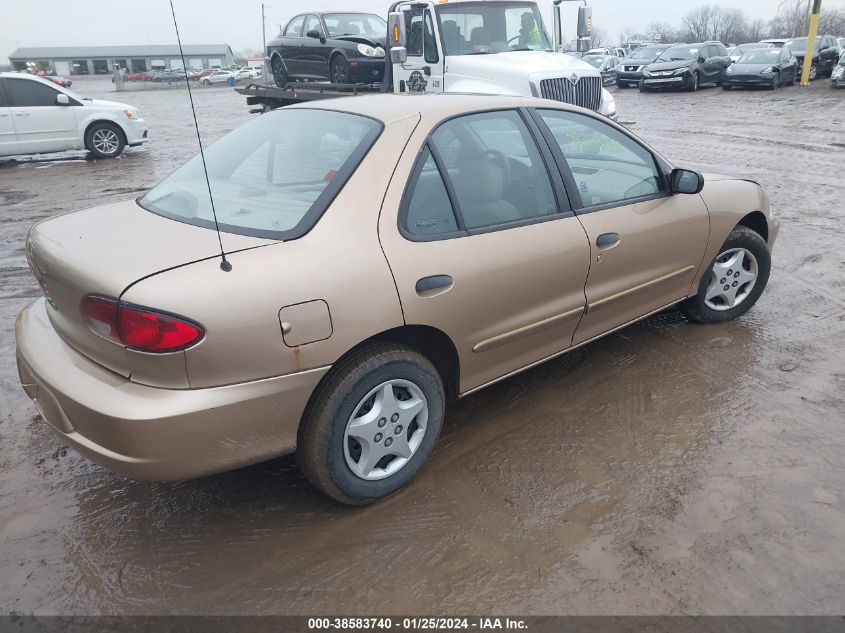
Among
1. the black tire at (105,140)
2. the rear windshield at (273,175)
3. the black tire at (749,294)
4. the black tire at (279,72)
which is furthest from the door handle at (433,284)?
the black tire at (105,140)

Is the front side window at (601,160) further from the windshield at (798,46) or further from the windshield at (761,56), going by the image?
the windshield at (798,46)

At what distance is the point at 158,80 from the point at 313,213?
162 feet

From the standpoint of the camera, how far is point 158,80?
Answer: 4616 cm

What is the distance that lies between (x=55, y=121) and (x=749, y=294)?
12174 mm

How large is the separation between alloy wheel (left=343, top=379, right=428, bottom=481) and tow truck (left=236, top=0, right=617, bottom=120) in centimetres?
731

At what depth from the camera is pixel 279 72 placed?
14.0m

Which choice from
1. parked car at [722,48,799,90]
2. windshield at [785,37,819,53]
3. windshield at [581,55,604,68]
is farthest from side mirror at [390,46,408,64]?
windshield at [581,55,604,68]

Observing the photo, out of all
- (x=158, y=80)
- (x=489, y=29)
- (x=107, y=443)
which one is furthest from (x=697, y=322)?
(x=158, y=80)

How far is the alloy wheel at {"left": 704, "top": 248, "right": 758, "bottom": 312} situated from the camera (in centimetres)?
440

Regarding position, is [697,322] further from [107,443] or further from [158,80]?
[158,80]

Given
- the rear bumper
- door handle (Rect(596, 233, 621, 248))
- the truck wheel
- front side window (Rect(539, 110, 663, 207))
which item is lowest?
the rear bumper

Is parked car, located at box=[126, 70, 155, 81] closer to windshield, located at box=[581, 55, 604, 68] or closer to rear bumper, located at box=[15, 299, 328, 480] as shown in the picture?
windshield, located at box=[581, 55, 604, 68]

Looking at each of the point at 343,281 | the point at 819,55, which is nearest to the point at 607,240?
the point at 343,281

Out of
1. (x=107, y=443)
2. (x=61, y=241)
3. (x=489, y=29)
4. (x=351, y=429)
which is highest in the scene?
(x=489, y=29)
